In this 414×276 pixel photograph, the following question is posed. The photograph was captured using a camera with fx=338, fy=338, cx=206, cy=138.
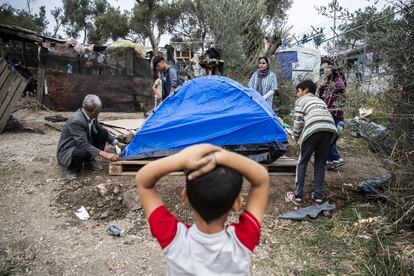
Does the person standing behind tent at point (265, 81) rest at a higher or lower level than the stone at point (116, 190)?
higher

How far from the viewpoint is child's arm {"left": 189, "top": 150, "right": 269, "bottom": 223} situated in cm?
118

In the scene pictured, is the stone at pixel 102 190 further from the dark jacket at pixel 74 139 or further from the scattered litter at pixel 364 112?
the scattered litter at pixel 364 112

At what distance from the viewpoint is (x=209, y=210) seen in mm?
1247

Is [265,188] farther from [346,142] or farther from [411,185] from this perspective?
[346,142]

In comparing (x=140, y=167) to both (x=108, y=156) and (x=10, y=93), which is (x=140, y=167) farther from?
(x=10, y=93)

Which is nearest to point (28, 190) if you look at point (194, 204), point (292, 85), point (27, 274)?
point (27, 274)

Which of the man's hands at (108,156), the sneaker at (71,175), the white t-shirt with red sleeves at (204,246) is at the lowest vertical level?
the sneaker at (71,175)

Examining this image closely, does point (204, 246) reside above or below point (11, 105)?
below

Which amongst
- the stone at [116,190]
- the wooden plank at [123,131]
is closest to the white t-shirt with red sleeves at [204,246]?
the stone at [116,190]

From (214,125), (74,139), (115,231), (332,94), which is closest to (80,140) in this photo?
(74,139)

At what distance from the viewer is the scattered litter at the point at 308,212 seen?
3668 millimetres

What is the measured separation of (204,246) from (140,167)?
3.57 meters

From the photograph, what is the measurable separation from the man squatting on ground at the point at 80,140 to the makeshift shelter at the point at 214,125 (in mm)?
496

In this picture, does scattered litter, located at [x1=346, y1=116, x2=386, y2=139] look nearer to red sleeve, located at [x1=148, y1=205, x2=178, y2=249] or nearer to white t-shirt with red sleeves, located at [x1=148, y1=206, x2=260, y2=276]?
white t-shirt with red sleeves, located at [x1=148, y1=206, x2=260, y2=276]
